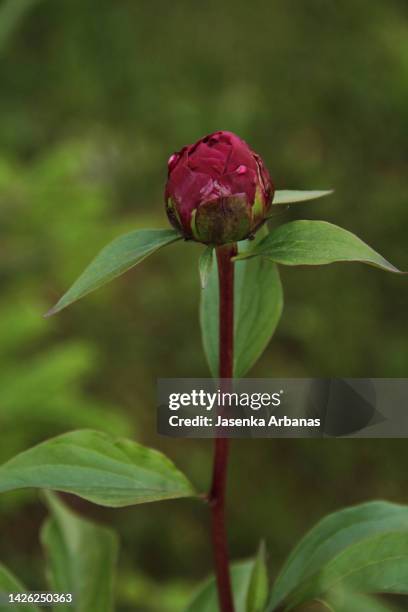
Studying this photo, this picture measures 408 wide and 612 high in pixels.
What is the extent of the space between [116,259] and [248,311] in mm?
166

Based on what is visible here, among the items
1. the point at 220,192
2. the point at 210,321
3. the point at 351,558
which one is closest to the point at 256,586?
the point at 351,558

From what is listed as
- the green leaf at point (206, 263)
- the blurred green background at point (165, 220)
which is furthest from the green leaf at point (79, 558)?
the blurred green background at point (165, 220)

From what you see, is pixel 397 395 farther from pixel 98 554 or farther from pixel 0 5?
pixel 0 5

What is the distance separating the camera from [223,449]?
56 cm

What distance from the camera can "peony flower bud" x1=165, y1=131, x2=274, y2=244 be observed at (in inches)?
18.8

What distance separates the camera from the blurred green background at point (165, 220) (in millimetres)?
1560

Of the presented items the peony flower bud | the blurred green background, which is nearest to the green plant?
the peony flower bud

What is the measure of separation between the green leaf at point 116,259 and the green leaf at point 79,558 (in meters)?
0.34

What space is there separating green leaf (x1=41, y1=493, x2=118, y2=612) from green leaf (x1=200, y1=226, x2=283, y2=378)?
0.80 ft

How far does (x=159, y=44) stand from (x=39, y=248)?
173 cm

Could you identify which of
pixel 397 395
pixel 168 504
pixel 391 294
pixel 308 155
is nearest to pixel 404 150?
pixel 308 155

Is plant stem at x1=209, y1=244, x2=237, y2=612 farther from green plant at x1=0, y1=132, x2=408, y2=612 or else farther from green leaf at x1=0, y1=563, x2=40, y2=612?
green leaf at x1=0, y1=563, x2=40, y2=612

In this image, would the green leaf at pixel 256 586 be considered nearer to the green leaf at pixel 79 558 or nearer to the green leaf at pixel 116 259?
the green leaf at pixel 79 558

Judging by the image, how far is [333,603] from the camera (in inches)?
21.7
